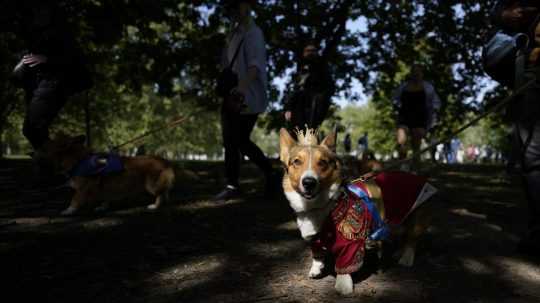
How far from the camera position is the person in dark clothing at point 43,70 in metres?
5.27

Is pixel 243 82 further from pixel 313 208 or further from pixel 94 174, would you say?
pixel 313 208

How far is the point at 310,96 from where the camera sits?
6488 mm

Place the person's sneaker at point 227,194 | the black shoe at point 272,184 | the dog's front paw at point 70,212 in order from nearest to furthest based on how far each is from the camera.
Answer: the dog's front paw at point 70,212, the person's sneaker at point 227,194, the black shoe at point 272,184

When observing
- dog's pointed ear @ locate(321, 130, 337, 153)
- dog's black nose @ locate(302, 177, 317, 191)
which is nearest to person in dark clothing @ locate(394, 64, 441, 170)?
dog's pointed ear @ locate(321, 130, 337, 153)

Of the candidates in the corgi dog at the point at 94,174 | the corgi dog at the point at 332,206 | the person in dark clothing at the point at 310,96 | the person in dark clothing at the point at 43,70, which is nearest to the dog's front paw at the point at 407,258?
the corgi dog at the point at 332,206

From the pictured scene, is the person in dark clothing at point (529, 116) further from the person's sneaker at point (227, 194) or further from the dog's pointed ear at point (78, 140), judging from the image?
the dog's pointed ear at point (78, 140)

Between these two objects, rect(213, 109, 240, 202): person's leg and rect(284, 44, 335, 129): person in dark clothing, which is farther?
rect(284, 44, 335, 129): person in dark clothing

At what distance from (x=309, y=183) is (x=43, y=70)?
4.56 metres

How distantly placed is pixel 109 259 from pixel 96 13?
1106 cm

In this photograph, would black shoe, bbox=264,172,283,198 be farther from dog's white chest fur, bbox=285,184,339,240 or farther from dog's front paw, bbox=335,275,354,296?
dog's front paw, bbox=335,275,354,296

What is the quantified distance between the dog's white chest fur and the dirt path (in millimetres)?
427

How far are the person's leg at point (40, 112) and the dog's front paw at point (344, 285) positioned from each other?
4.51m

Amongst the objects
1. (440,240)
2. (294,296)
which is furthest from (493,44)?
(294,296)

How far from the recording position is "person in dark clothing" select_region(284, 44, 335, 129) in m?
6.46
